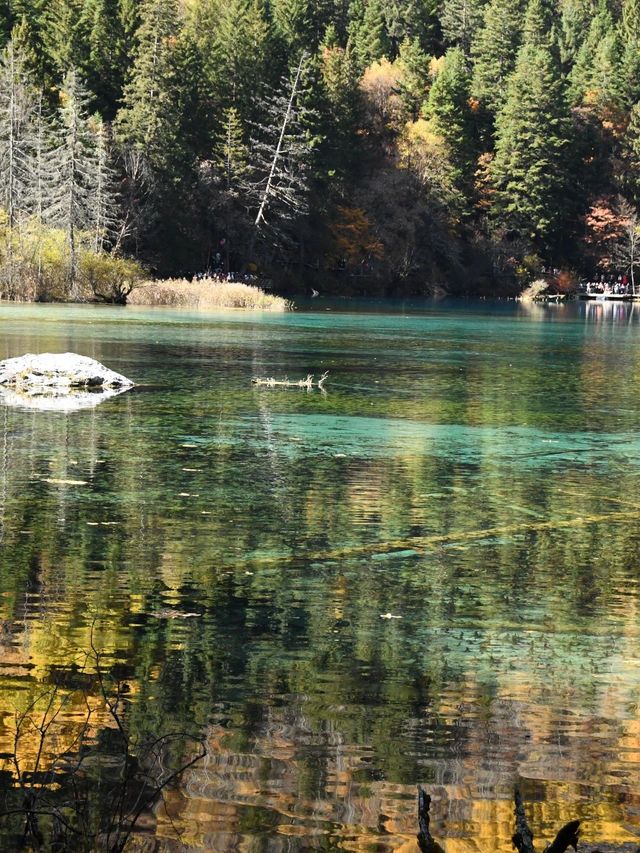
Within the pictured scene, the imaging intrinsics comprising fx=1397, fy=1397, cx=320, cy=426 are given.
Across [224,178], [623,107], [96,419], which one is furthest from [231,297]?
[623,107]

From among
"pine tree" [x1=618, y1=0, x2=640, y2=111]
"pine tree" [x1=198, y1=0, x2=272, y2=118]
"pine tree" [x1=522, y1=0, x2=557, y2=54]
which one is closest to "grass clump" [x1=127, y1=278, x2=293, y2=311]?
"pine tree" [x1=198, y1=0, x2=272, y2=118]

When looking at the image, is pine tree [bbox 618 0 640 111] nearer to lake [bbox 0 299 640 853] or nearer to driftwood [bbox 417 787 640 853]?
lake [bbox 0 299 640 853]

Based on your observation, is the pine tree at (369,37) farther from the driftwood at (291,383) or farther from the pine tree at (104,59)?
the driftwood at (291,383)

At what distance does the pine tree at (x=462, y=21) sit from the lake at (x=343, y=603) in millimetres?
120315

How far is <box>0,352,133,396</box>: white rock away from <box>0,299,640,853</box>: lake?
5.86 ft

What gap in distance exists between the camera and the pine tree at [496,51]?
110 meters

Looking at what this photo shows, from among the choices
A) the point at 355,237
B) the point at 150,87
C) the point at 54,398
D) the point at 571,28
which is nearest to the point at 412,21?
the point at 571,28

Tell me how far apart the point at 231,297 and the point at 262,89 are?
35096mm

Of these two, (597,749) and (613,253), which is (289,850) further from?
(613,253)

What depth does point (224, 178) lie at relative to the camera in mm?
84750

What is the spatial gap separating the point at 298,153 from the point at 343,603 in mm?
77241

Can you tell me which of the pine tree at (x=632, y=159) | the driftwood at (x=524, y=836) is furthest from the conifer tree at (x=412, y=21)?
the driftwood at (x=524, y=836)

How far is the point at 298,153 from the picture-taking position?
276 ft

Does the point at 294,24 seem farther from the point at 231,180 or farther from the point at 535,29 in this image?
the point at 535,29
